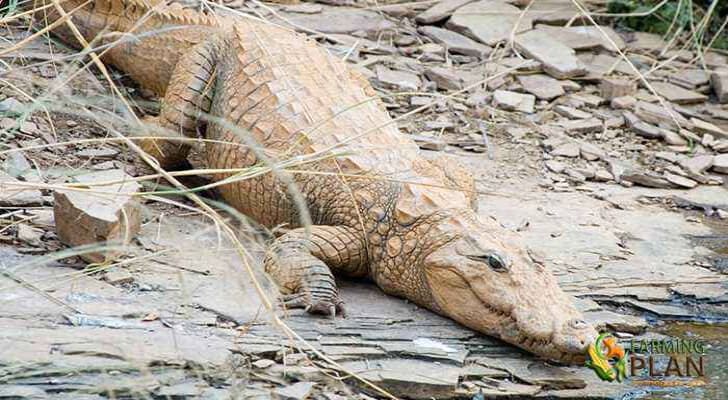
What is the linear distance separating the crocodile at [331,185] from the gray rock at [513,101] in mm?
1347

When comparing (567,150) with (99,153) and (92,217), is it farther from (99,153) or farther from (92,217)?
(92,217)

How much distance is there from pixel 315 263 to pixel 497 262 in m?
0.74

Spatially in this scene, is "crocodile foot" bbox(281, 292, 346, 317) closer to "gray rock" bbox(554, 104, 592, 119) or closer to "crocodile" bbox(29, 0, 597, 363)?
"crocodile" bbox(29, 0, 597, 363)

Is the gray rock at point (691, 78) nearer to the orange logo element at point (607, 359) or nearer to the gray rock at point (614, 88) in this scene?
the gray rock at point (614, 88)

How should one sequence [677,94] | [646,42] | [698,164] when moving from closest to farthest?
1. [698,164]
2. [677,94]
3. [646,42]

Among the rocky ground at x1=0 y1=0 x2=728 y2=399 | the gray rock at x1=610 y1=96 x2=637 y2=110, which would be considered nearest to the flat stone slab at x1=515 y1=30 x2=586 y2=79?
the rocky ground at x1=0 y1=0 x2=728 y2=399

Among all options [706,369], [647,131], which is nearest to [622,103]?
[647,131]

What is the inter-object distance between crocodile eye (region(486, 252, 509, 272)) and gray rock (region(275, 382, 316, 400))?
0.99 m

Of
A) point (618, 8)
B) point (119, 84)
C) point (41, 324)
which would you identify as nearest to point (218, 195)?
point (119, 84)

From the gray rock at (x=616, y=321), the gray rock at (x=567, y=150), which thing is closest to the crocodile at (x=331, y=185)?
the gray rock at (x=616, y=321)

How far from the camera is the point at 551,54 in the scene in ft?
27.2

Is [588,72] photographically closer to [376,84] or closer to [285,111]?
[376,84]

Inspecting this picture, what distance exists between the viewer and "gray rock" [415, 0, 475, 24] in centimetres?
868

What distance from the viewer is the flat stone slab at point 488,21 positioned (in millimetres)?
8484
